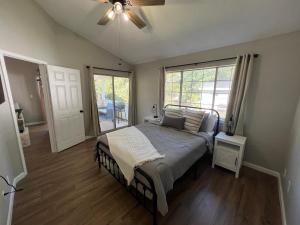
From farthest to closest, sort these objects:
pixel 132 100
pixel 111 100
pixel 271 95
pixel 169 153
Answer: pixel 132 100, pixel 111 100, pixel 271 95, pixel 169 153

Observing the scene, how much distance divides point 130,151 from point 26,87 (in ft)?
19.4

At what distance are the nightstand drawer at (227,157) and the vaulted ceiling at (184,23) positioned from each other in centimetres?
203

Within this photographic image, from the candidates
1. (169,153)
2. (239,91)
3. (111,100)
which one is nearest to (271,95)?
(239,91)

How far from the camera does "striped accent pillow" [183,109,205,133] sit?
2.60m

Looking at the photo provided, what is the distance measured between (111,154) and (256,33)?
306 centimetres

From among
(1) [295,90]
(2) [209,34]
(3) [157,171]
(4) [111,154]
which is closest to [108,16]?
(2) [209,34]

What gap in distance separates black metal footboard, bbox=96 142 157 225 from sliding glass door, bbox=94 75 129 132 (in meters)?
2.17

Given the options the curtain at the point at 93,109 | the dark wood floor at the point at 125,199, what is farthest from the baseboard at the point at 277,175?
the curtain at the point at 93,109

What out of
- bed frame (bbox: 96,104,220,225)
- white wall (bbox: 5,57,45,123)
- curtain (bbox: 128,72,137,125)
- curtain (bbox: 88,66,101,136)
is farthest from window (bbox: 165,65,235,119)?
white wall (bbox: 5,57,45,123)

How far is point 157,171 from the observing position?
1.42 metres

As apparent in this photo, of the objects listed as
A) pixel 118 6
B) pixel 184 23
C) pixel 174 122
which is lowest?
pixel 174 122

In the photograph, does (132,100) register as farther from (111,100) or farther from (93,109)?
(93,109)

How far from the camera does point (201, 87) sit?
3.18 metres

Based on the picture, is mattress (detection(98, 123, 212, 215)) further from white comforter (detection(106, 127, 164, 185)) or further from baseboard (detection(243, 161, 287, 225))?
baseboard (detection(243, 161, 287, 225))
